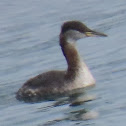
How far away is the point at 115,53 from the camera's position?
19.7 m

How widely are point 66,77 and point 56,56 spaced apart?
3.16 m

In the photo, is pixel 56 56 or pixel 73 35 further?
pixel 56 56

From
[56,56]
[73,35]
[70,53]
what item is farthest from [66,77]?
[56,56]

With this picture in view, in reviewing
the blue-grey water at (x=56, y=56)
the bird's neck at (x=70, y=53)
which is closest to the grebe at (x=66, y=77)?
the bird's neck at (x=70, y=53)

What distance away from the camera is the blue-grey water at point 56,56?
49.3 ft

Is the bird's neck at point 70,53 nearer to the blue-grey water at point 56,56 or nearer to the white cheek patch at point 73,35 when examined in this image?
the white cheek patch at point 73,35

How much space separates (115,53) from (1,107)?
4.25 m

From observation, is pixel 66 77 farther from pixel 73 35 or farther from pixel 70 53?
pixel 73 35

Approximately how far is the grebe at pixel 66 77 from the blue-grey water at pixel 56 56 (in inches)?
11.6

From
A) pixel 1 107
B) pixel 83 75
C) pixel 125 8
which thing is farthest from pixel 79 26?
pixel 125 8

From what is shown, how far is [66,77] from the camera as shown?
17.2 metres

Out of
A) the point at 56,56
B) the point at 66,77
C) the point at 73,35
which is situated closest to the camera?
the point at 66,77

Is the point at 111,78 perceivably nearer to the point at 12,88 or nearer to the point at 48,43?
the point at 12,88

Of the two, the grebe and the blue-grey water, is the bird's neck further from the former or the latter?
the blue-grey water
